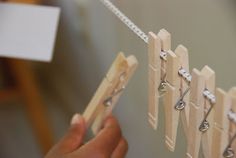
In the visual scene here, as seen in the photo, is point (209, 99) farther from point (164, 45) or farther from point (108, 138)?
point (108, 138)

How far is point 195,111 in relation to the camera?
0.50m

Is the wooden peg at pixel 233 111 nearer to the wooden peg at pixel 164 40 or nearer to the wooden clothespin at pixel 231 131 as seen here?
the wooden clothespin at pixel 231 131

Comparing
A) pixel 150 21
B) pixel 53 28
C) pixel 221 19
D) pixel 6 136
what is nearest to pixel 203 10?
pixel 221 19

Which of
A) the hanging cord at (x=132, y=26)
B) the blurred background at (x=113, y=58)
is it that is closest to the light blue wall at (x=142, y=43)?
the blurred background at (x=113, y=58)

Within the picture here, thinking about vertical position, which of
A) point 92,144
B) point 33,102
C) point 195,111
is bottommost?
point 33,102

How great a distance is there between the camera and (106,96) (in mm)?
729

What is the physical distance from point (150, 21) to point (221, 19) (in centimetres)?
20

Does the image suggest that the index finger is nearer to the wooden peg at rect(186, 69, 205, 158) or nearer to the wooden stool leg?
the wooden peg at rect(186, 69, 205, 158)

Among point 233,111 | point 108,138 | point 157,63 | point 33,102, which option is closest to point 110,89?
point 108,138

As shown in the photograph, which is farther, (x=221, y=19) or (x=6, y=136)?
(x=6, y=136)

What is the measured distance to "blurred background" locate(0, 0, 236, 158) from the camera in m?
0.67

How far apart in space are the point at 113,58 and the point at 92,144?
0.44 meters

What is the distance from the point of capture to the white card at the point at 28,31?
850mm

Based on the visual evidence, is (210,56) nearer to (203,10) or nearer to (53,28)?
Answer: (203,10)
